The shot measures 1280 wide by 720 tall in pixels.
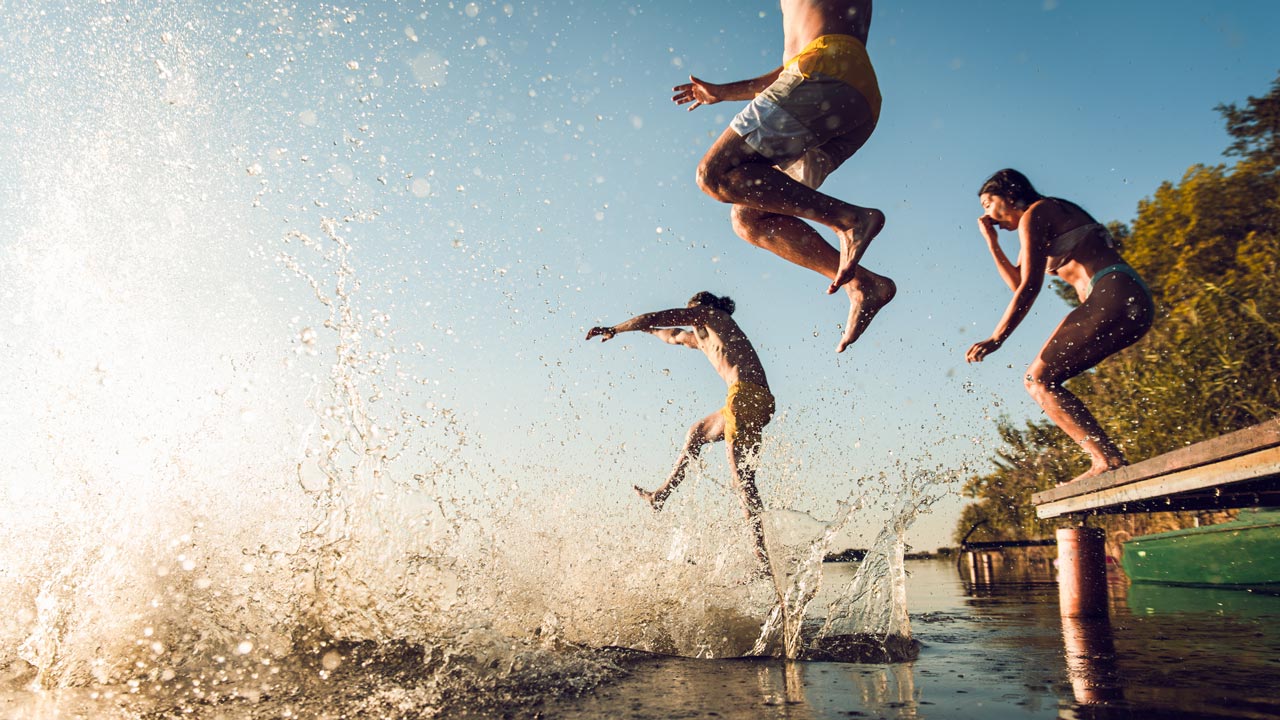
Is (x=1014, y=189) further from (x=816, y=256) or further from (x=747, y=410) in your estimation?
(x=747, y=410)

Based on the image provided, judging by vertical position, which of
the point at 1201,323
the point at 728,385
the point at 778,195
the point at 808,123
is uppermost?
the point at 1201,323

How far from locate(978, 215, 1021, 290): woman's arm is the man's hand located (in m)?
2.04

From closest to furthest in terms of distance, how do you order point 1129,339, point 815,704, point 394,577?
point 815,704 → point 394,577 → point 1129,339

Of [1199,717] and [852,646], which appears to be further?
[852,646]

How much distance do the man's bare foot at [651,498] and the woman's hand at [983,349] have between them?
9.29 ft

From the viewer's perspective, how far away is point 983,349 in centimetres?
461

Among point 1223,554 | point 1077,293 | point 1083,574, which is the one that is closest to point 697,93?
point 1077,293

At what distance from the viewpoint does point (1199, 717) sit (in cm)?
202

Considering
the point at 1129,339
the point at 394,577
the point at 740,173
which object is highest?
the point at 740,173

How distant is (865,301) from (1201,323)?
14073 mm

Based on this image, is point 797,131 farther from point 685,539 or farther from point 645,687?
point 685,539

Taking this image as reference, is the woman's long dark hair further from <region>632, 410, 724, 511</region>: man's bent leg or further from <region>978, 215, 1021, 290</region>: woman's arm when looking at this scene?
<region>632, 410, 724, 511</region>: man's bent leg

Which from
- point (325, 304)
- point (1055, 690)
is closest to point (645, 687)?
point (1055, 690)

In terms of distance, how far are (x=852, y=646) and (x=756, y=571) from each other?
1.12 meters
